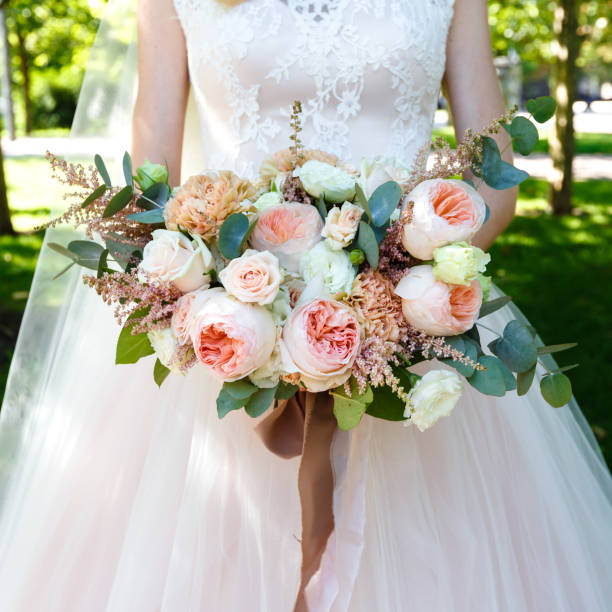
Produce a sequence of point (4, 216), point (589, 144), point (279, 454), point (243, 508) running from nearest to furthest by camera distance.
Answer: point (279, 454) < point (243, 508) < point (4, 216) < point (589, 144)

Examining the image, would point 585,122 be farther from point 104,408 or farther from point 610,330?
point 104,408

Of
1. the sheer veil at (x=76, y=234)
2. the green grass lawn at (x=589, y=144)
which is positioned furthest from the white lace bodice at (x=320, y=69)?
the green grass lawn at (x=589, y=144)

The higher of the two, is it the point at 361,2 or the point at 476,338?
the point at 361,2

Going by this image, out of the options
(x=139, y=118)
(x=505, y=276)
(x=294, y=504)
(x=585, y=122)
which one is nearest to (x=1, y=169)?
(x=505, y=276)

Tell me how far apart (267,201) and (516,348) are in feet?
1.86

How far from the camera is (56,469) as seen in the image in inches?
70.2

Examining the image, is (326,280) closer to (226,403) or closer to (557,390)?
(226,403)

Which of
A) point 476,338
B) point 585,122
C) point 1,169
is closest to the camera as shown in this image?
point 476,338

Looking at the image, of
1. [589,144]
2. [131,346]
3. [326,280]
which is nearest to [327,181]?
[326,280]

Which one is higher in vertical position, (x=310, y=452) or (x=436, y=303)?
(x=436, y=303)

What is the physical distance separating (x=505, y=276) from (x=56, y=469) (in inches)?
200

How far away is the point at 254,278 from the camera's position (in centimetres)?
119

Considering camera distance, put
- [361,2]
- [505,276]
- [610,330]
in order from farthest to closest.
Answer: [505,276] < [610,330] < [361,2]

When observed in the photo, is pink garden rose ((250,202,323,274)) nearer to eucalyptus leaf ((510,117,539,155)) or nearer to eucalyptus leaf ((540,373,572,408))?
eucalyptus leaf ((510,117,539,155))
